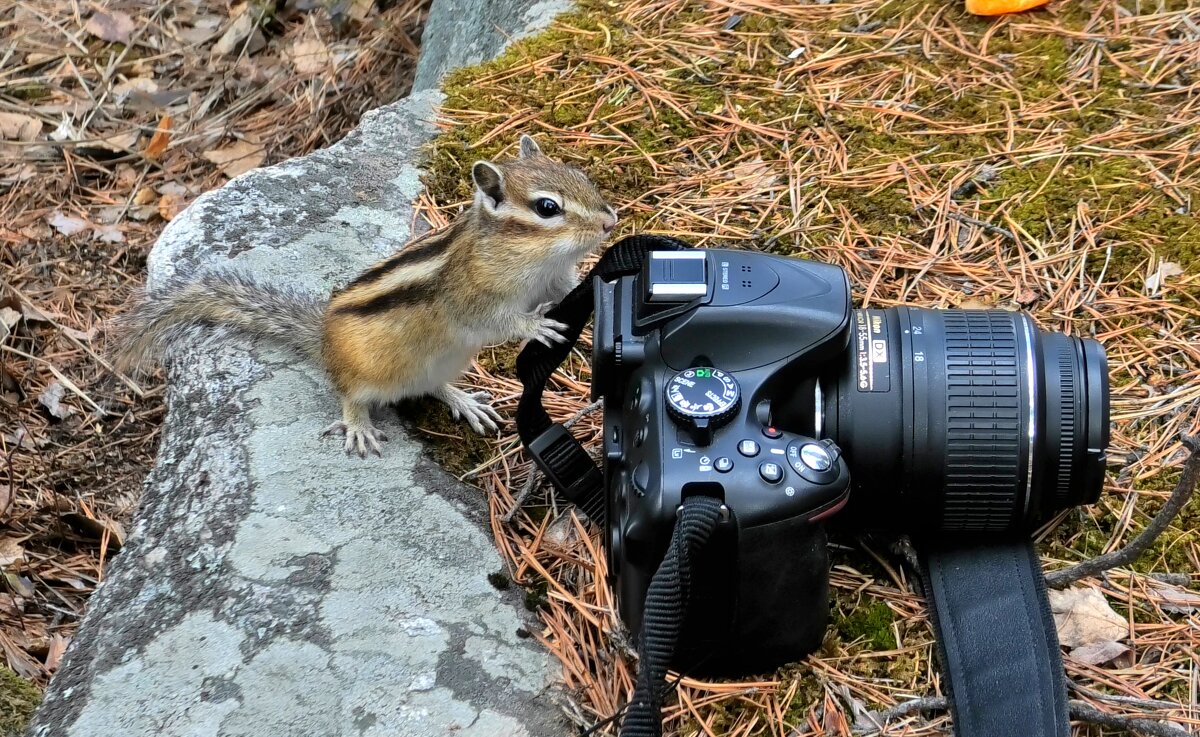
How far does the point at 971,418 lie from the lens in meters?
2.04

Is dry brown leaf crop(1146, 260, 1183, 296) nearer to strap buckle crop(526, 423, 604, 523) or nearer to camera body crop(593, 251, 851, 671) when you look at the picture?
camera body crop(593, 251, 851, 671)

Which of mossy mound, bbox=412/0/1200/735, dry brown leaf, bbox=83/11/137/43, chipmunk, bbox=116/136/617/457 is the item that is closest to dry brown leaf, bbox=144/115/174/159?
dry brown leaf, bbox=83/11/137/43

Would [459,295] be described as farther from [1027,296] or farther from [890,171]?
A: [1027,296]

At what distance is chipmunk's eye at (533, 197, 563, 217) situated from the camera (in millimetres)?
2676

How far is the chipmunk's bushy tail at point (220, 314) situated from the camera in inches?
112

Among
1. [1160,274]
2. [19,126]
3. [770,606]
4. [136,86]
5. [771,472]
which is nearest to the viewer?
[771,472]

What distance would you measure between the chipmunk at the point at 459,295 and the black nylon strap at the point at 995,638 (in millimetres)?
1100

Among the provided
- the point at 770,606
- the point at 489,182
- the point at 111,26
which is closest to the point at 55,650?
the point at 489,182

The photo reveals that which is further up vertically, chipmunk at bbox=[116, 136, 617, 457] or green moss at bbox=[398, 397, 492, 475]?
chipmunk at bbox=[116, 136, 617, 457]

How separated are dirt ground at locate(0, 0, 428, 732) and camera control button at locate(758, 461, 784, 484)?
165cm

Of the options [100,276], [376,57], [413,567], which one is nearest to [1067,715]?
[413,567]

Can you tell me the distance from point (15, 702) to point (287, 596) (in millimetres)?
659

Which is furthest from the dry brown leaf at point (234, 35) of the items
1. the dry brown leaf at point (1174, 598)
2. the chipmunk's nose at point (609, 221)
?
the dry brown leaf at point (1174, 598)

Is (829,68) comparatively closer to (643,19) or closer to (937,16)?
(937,16)
